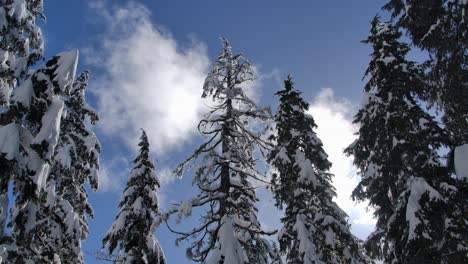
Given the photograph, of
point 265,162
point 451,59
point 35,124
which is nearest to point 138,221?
point 265,162

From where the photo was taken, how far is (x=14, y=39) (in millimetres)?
13742

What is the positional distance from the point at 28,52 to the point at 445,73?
49.4 feet

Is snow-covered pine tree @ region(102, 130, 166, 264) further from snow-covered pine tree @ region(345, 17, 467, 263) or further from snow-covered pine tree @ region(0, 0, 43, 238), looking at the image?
snow-covered pine tree @ region(345, 17, 467, 263)

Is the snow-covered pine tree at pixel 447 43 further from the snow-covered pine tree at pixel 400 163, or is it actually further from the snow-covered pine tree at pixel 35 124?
the snow-covered pine tree at pixel 35 124

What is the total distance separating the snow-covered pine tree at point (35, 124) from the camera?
22.2 feet

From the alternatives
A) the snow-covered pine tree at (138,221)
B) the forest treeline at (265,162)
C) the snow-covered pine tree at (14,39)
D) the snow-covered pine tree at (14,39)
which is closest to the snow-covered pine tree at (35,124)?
the forest treeline at (265,162)

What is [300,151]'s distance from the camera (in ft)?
59.8

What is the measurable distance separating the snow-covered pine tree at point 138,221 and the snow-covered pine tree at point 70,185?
1.86m

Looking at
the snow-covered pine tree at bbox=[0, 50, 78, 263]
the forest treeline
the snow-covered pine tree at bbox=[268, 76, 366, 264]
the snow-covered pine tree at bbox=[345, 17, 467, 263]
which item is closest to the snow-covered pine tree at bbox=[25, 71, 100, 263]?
the forest treeline

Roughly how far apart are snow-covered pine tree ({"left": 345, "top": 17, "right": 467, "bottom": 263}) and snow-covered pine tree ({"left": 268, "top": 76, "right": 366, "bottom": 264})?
1.75 m

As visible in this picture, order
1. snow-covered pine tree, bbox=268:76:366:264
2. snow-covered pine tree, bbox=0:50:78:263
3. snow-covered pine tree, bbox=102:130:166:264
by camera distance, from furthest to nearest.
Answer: snow-covered pine tree, bbox=102:130:166:264 → snow-covered pine tree, bbox=268:76:366:264 → snow-covered pine tree, bbox=0:50:78:263

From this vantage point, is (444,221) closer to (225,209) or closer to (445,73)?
(445,73)

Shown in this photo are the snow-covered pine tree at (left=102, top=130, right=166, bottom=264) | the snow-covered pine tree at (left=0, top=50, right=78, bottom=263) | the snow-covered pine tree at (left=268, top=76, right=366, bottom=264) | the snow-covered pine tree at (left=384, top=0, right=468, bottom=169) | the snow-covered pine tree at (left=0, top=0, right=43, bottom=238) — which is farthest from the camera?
the snow-covered pine tree at (left=102, top=130, right=166, bottom=264)

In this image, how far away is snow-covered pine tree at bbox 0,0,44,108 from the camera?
1273cm
